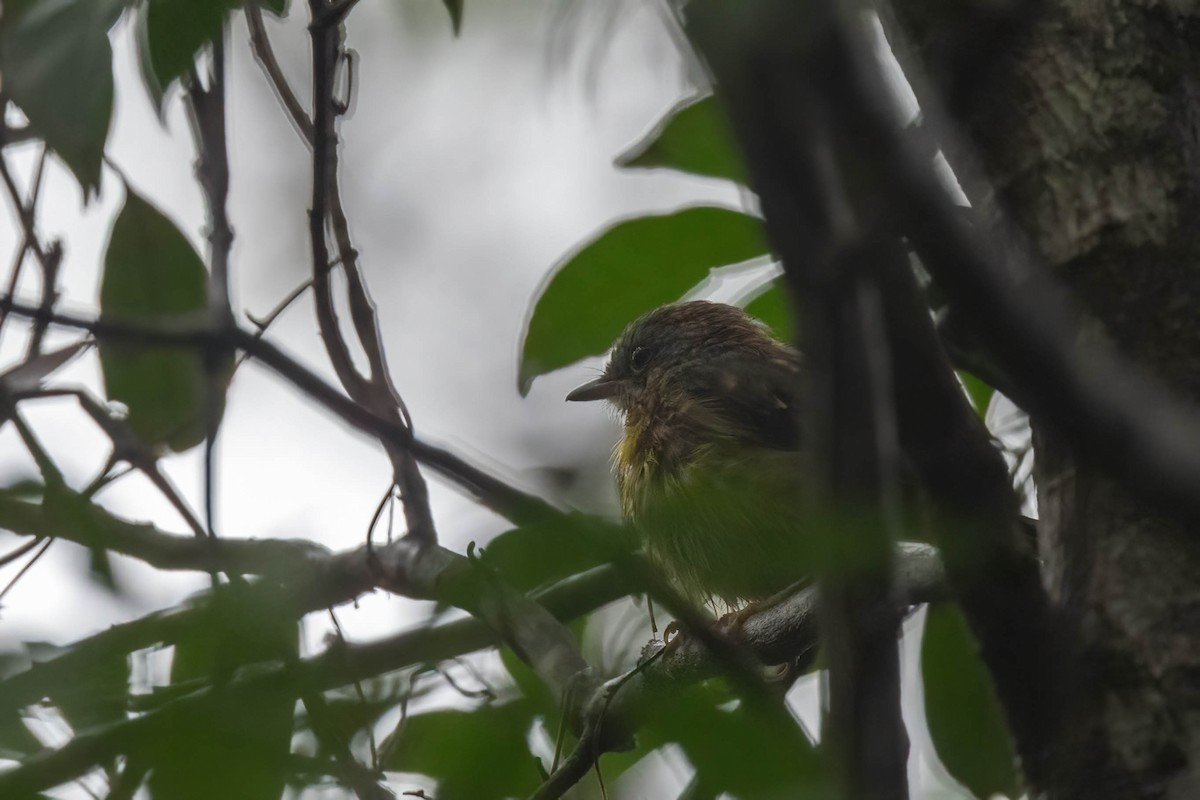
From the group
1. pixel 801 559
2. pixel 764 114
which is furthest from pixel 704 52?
pixel 801 559

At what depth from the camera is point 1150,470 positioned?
1375mm

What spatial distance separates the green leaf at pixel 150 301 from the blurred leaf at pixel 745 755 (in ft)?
8.82

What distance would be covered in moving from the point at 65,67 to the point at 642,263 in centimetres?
140

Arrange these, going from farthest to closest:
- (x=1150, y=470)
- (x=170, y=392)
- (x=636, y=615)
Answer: (x=170, y=392), (x=636, y=615), (x=1150, y=470)

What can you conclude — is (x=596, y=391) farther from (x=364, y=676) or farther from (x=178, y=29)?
(x=364, y=676)

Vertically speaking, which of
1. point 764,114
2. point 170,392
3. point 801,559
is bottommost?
point 801,559

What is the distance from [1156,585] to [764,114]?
1.25 meters

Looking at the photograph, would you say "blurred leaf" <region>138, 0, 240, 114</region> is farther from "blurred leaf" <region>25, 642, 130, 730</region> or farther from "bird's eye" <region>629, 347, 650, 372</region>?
"bird's eye" <region>629, 347, 650, 372</region>

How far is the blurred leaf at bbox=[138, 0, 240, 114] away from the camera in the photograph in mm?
2117

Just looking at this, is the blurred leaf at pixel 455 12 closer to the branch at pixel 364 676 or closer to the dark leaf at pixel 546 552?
the branch at pixel 364 676

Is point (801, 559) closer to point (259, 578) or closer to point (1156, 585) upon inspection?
point (259, 578)

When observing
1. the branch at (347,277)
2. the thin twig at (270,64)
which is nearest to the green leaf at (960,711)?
the branch at (347,277)

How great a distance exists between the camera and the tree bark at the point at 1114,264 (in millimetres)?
1735

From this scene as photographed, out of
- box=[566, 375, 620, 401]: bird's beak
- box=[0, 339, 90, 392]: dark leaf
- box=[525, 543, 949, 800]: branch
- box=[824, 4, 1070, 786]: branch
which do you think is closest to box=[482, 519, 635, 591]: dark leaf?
box=[525, 543, 949, 800]: branch
